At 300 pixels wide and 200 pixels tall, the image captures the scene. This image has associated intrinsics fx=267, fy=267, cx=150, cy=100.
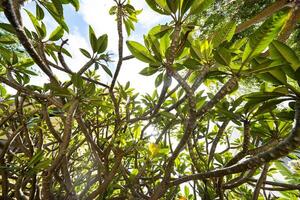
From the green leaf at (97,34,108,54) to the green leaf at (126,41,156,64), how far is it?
0.33 metres

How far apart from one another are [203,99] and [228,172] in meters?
0.81

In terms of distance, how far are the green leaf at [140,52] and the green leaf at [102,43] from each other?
0.33 m

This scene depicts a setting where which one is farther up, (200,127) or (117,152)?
(200,127)

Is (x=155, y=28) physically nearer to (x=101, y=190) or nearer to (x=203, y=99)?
(x=203, y=99)

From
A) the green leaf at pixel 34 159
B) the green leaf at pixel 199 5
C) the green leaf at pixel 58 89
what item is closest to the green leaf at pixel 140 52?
the green leaf at pixel 199 5

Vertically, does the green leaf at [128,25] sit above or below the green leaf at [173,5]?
above

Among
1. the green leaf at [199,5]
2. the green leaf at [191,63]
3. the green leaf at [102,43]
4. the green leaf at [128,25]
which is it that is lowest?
the green leaf at [191,63]

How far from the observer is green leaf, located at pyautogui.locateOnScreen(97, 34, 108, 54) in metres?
1.49

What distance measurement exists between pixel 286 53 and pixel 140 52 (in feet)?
1.93

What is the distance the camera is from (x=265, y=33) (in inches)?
31.1

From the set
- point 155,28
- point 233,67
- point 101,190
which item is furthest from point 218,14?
point 101,190

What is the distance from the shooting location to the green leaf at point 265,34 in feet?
2.49

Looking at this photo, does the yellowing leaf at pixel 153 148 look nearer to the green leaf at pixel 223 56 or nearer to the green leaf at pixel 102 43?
the green leaf at pixel 102 43

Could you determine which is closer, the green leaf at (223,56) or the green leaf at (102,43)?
the green leaf at (223,56)
